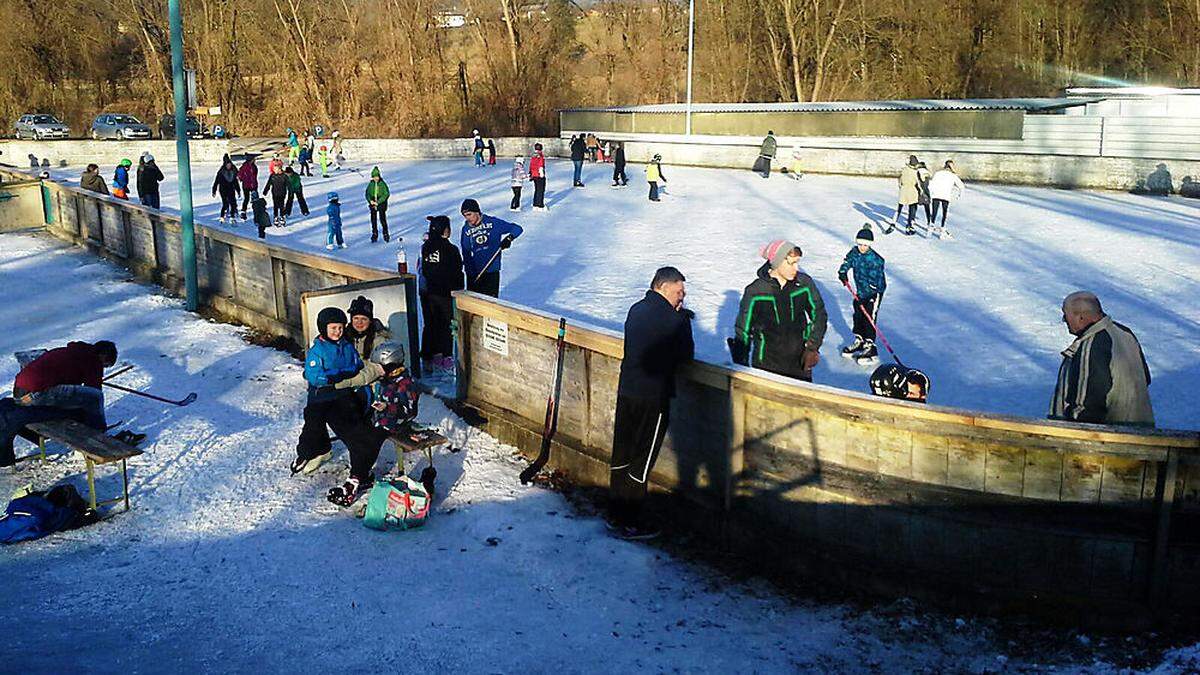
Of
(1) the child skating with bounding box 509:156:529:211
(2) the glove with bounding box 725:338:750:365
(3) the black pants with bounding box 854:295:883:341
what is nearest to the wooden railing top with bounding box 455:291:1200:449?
(2) the glove with bounding box 725:338:750:365

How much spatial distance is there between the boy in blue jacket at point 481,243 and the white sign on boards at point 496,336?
162 centimetres

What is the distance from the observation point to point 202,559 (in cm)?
610

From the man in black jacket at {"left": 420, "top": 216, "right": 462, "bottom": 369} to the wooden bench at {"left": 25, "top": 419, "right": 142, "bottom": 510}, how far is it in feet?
11.1

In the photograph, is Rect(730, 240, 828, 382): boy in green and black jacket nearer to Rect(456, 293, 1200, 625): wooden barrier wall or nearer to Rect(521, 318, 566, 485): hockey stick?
Rect(456, 293, 1200, 625): wooden barrier wall

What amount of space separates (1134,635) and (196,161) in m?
42.0

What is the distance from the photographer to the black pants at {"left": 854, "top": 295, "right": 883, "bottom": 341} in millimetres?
10383

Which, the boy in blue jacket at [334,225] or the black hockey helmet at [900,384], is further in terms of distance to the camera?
the boy in blue jacket at [334,225]

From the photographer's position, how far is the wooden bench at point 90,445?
6602 mm

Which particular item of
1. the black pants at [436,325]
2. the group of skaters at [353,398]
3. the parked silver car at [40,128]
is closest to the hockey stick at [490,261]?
the black pants at [436,325]

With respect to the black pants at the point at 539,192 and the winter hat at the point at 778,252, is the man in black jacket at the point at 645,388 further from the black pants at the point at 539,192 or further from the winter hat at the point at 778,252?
the black pants at the point at 539,192

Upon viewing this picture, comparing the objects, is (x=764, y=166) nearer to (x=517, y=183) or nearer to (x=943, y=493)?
(x=517, y=183)

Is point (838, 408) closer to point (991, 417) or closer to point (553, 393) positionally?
point (991, 417)

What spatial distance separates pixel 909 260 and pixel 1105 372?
1099cm

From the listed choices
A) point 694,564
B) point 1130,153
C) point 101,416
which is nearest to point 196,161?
point 1130,153
